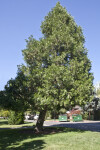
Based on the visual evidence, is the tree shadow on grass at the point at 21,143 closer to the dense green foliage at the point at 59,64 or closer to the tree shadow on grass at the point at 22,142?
the tree shadow on grass at the point at 22,142

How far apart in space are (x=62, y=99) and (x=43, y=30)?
9.00 meters

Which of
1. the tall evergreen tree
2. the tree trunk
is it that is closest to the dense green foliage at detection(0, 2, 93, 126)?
the tall evergreen tree

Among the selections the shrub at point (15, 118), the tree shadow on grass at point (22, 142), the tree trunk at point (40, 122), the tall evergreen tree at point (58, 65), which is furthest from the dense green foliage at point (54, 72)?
the shrub at point (15, 118)

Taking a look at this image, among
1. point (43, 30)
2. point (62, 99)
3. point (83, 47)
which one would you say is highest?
point (43, 30)

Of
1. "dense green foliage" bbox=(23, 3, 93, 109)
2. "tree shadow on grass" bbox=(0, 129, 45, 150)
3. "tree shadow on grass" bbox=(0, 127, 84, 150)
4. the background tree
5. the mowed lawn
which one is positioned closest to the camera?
the mowed lawn

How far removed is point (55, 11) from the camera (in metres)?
18.8

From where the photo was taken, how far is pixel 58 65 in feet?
51.9

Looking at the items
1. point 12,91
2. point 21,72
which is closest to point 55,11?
point 21,72

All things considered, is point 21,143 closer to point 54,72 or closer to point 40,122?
point 54,72

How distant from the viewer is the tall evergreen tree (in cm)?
1442

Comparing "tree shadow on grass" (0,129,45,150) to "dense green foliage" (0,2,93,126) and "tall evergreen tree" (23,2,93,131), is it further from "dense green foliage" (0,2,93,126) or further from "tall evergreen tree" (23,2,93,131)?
"tall evergreen tree" (23,2,93,131)

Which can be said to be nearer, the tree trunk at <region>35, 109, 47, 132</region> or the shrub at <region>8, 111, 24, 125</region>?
the tree trunk at <region>35, 109, 47, 132</region>

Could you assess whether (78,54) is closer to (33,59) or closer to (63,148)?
(33,59)

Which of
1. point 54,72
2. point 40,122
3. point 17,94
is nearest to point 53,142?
point 54,72
